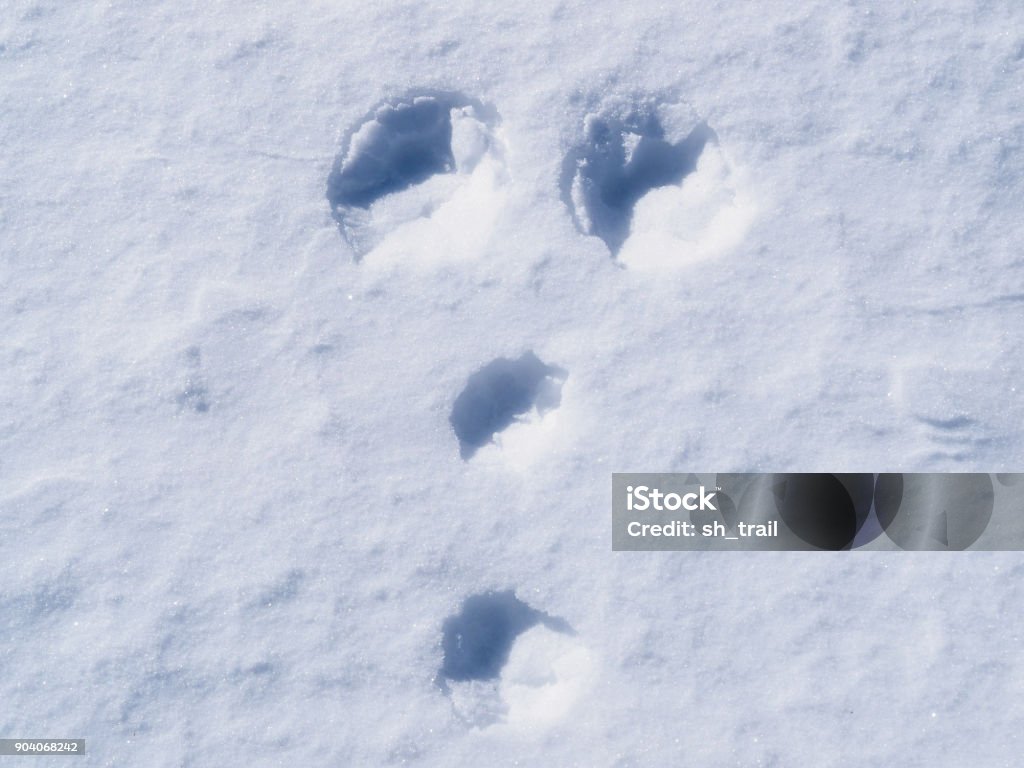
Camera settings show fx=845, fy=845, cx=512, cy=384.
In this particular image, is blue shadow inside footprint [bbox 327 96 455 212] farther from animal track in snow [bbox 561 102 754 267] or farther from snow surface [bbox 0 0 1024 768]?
animal track in snow [bbox 561 102 754 267]

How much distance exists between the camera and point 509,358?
1.52 meters

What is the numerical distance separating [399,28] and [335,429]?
2.50 feet

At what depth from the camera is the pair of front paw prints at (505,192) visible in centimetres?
154

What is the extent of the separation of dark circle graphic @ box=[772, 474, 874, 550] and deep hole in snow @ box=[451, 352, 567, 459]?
434 millimetres

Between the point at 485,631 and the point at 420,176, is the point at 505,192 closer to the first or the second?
the point at 420,176

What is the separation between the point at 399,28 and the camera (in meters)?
1.59

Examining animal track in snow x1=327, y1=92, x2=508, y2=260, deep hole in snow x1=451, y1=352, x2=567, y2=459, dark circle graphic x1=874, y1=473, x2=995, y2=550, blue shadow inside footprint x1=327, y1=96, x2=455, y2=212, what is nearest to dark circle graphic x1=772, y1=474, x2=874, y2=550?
dark circle graphic x1=874, y1=473, x2=995, y2=550

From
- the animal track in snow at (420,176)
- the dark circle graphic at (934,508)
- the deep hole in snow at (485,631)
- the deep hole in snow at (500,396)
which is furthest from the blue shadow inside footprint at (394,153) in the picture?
the dark circle graphic at (934,508)

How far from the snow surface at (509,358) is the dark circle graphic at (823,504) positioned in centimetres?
4

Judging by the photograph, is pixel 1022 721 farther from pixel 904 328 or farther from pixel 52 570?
pixel 52 570

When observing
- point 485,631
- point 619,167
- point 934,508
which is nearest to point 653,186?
point 619,167

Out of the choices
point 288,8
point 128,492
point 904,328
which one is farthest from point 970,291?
point 128,492

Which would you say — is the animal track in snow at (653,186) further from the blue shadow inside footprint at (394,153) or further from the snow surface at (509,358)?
the blue shadow inside footprint at (394,153)

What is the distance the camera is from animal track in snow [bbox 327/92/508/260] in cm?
157
